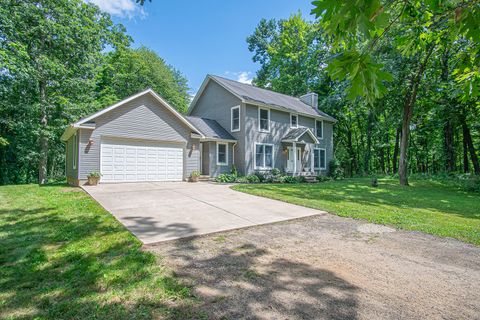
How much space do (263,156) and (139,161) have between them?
322 inches

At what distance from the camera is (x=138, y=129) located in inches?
516

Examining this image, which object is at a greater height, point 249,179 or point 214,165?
point 214,165

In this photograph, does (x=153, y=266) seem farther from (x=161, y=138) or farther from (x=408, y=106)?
(x=408, y=106)

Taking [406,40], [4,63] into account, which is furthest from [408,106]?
[4,63]

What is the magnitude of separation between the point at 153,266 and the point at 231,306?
51.5 inches

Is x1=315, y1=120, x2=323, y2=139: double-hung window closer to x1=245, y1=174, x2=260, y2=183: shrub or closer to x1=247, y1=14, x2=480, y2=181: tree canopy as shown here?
x1=247, y1=14, x2=480, y2=181: tree canopy

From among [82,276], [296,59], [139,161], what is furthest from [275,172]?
[296,59]

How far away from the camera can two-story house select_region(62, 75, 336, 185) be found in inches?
485

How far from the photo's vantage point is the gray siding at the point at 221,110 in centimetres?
1669

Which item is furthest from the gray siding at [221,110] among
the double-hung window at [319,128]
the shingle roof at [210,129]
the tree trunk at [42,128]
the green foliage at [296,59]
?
the green foliage at [296,59]

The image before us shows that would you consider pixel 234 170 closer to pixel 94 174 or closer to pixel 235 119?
pixel 235 119

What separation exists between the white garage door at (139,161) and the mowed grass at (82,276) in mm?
7454

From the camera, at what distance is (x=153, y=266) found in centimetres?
325

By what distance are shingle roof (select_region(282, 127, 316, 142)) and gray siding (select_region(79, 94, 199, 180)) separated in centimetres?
695
